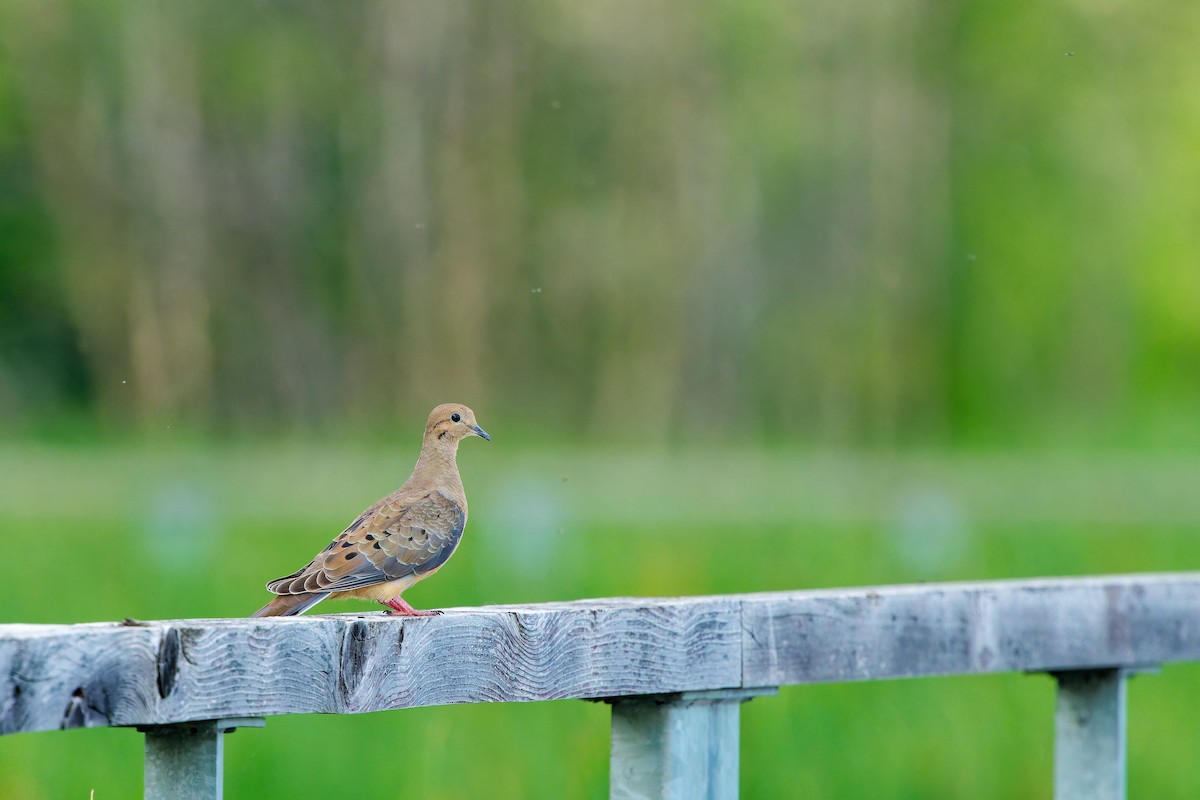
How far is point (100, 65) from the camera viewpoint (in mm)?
27156

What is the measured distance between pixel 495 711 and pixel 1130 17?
25.8 metres

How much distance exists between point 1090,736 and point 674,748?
1272 millimetres

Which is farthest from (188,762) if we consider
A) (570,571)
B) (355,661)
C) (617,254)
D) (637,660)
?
(617,254)

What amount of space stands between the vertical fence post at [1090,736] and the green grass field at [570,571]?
1.93 m

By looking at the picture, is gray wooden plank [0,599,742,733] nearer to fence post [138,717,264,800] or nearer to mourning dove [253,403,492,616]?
fence post [138,717,264,800]

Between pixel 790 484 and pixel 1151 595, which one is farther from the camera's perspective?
pixel 790 484

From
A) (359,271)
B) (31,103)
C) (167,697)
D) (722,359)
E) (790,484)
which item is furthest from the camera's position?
(722,359)

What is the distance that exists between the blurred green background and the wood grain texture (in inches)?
403

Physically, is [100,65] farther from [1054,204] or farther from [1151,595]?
[1151,595]

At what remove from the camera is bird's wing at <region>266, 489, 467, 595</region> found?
3066 millimetres

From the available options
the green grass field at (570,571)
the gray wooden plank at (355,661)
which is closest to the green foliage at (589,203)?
the green grass field at (570,571)

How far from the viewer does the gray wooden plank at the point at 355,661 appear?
2246 millimetres

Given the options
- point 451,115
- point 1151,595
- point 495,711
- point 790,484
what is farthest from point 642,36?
point 1151,595

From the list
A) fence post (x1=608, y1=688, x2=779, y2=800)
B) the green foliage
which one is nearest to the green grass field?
fence post (x1=608, y1=688, x2=779, y2=800)
